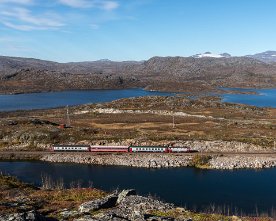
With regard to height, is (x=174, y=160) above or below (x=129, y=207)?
below

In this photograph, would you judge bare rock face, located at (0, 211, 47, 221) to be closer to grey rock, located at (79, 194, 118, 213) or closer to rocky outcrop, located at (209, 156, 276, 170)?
grey rock, located at (79, 194, 118, 213)

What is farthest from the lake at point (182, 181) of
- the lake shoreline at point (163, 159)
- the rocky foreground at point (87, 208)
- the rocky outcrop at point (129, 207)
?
the rocky outcrop at point (129, 207)

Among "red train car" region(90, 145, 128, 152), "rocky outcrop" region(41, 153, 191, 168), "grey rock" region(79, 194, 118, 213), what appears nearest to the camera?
Result: "grey rock" region(79, 194, 118, 213)

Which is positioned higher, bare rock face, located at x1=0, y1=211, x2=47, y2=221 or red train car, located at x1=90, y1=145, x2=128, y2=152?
bare rock face, located at x1=0, y1=211, x2=47, y2=221

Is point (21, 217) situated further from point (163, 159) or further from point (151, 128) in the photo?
point (151, 128)

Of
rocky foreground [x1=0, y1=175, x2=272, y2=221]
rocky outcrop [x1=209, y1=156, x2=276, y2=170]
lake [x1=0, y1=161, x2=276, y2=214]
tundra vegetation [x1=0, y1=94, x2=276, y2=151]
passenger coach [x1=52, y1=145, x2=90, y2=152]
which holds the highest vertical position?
rocky foreground [x1=0, y1=175, x2=272, y2=221]

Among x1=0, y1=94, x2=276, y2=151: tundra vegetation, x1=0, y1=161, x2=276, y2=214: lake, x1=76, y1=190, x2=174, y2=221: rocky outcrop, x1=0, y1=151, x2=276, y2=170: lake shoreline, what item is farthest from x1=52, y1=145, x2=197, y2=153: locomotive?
x1=76, y1=190, x2=174, y2=221: rocky outcrop

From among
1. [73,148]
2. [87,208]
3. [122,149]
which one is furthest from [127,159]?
[87,208]
